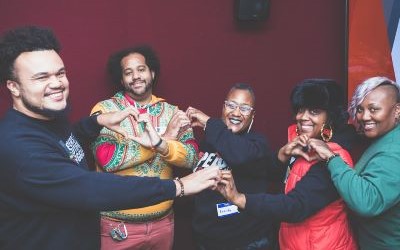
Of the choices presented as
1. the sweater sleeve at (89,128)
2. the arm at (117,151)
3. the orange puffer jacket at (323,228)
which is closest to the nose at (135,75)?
the arm at (117,151)

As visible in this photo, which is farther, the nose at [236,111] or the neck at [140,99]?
the neck at [140,99]

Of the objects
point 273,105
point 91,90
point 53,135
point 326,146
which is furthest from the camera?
point 273,105

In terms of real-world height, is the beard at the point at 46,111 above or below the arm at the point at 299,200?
above

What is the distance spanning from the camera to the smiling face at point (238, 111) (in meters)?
2.72

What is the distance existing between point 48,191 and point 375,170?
1.41 m

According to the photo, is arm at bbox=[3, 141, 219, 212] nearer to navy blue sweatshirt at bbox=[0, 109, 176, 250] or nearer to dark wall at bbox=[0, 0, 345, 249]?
navy blue sweatshirt at bbox=[0, 109, 176, 250]

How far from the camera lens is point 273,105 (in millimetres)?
3443

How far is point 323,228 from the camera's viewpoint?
215cm

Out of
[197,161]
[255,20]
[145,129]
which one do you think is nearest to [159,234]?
[197,161]

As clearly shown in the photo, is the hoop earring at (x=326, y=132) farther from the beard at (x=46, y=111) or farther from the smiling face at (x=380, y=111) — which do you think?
the beard at (x=46, y=111)

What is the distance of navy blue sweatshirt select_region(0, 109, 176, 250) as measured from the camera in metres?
1.71

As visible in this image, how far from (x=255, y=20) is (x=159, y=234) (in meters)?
1.65

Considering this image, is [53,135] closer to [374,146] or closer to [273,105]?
[374,146]

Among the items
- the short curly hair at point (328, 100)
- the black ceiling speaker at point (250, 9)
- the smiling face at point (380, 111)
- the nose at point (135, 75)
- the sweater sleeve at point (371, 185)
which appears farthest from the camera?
the black ceiling speaker at point (250, 9)
